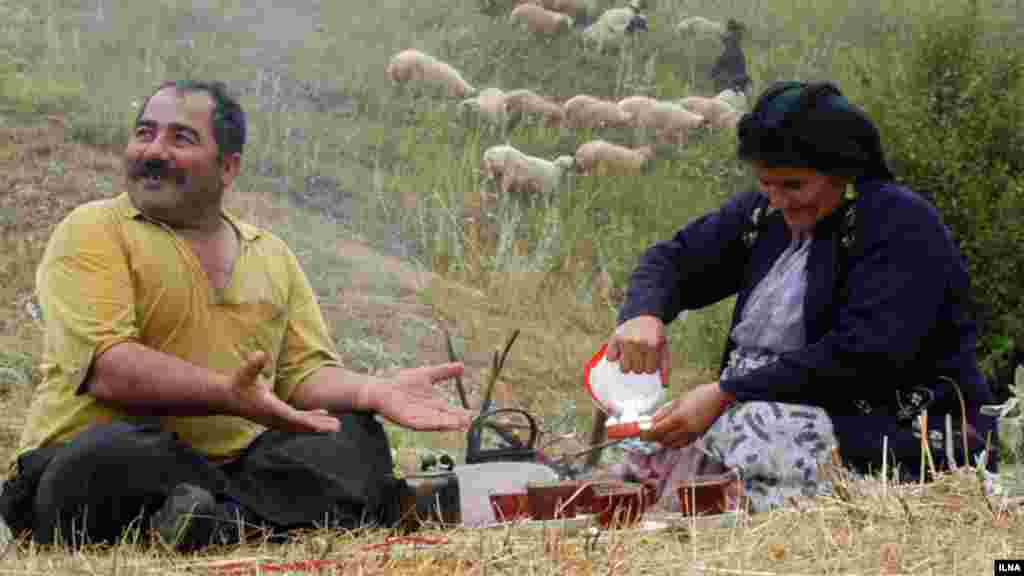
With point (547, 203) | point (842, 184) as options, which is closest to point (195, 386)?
point (842, 184)

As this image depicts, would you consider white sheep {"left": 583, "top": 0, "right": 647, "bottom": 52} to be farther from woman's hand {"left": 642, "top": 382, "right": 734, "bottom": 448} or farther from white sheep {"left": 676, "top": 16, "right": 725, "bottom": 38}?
woman's hand {"left": 642, "top": 382, "right": 734, "bottom": 448}

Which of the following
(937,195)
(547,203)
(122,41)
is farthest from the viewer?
(122,41)

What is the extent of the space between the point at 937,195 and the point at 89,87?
5.09 m

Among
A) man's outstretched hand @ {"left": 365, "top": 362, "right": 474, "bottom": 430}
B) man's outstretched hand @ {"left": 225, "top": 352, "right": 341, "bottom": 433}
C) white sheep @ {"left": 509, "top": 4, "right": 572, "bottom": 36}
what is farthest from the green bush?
white sheep @ {"left": 509, "top": 4, "right": 572, "bottom": 36}

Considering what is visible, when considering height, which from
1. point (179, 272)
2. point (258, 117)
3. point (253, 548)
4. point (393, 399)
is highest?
point (258, 117)

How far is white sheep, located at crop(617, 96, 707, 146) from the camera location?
10.1 meters

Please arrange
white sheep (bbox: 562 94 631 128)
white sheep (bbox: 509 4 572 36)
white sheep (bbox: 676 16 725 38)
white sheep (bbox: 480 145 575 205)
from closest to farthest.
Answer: white sheep (bbox: 480 145 575 205) → white sheep (bbox: 562 94 631 128) → white sheep (bbox: 509 4 572 36) → white sheep (bbox: 676 16 725 38)

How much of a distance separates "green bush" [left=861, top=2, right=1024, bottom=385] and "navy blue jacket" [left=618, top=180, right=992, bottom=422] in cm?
242

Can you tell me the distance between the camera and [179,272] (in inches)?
156

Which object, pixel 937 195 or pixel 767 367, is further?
pixel 937 195

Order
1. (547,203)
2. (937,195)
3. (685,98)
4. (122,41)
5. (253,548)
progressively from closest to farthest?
(253,548)
(937,195)
(547,203)
(122,41)
(685,98)

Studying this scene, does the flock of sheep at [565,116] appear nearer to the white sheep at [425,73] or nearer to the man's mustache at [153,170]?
the white sheep at [425,73]

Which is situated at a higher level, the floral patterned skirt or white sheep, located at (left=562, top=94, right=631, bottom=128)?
white sheep, located at (left=562, top=94, right=631, bottom=128)

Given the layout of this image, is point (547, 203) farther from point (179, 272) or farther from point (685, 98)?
point (179, 272)
